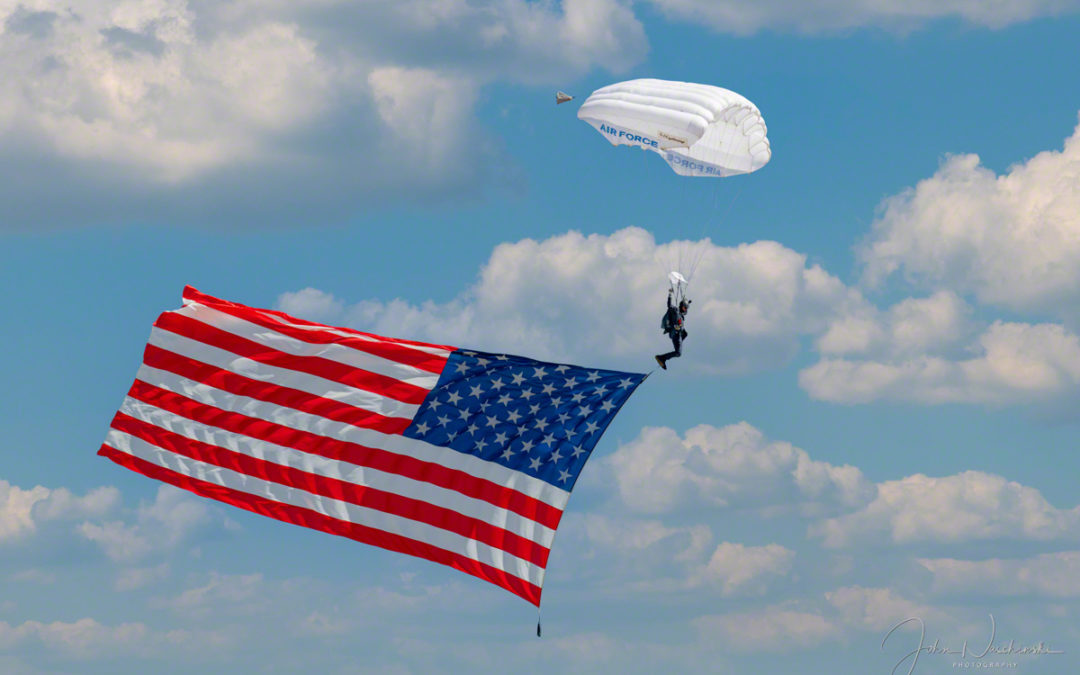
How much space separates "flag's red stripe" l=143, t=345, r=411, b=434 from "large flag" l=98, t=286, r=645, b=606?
0.08 feet

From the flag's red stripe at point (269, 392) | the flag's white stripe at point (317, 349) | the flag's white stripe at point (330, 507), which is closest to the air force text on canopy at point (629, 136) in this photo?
the flag's white stripe at point (317, 349)

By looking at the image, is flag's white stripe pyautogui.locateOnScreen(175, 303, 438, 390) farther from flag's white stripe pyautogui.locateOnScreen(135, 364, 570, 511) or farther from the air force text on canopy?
the air force text on canopy

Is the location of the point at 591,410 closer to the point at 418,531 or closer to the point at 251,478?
the point at 418,531

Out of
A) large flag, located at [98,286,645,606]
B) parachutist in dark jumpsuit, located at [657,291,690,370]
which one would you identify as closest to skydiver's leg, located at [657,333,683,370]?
parachutist in dark jumpsuit, located at [657,291,690,370]

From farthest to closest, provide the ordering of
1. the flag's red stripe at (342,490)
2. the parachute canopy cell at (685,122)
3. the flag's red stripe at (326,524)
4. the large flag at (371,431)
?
the parachute canopy cell at (685,122)
the large flag at (371,431)
the flag's red stripe at (342,490)
the flag's red stripe at (326,524)

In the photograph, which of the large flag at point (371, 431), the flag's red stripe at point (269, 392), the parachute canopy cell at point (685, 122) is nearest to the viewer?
the large flag at point (371, 431)

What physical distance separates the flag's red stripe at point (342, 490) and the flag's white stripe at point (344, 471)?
8 cm

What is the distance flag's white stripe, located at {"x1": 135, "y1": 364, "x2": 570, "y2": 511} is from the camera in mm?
27141

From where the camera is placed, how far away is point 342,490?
90.6 ft

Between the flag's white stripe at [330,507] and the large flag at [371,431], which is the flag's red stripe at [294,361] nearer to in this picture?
the large flag at [371,431]

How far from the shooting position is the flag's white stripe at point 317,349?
28.1 metres

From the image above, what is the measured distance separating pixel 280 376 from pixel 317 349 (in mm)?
954

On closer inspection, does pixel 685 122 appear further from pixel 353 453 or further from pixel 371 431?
pixel 353 453

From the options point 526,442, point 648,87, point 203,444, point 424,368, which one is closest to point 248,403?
point 203,444
